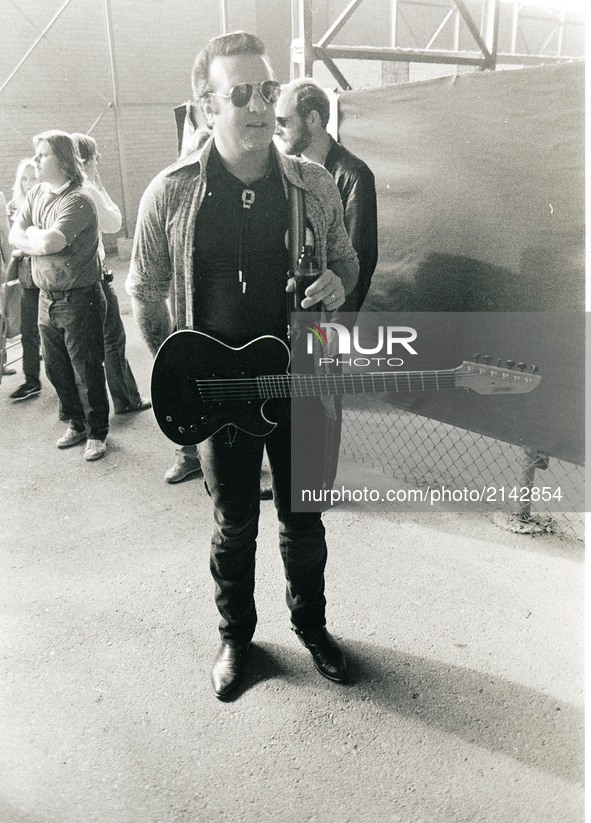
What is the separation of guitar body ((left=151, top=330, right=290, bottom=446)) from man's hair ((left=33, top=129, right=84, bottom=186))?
256 centimetres

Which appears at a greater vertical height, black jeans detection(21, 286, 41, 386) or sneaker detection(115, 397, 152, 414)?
black jeans detection(21, 286, 41, 386)

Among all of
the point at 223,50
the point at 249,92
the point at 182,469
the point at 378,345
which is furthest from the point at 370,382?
the point at 182,469

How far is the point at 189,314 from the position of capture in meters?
2.22

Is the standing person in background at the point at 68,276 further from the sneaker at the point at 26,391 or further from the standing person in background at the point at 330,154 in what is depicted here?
the standing person in background at the point at 330,154

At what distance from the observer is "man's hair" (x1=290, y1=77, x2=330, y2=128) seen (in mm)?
3543

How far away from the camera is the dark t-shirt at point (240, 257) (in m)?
2.15

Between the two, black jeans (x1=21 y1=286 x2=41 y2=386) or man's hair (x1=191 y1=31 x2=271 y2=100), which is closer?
man's hair (x1=191 y1=31 x2=271 y2=100)

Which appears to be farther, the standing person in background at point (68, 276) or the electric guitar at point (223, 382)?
the standing person in background at point (68, 276)

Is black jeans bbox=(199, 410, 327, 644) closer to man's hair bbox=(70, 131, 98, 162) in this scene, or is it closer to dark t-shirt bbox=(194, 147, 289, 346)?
dark t-shirt bbox=(194, 147, 289, 346)

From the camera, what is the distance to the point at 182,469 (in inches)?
169

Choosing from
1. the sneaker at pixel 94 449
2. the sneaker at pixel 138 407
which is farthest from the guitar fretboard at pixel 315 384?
the sneaker at pixel 138 407

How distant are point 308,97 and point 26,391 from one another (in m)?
3.53

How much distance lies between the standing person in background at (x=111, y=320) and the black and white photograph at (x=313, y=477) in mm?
54

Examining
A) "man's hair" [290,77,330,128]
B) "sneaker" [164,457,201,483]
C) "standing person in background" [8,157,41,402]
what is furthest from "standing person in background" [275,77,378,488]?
"standing person in background" [8,157,41,402]
